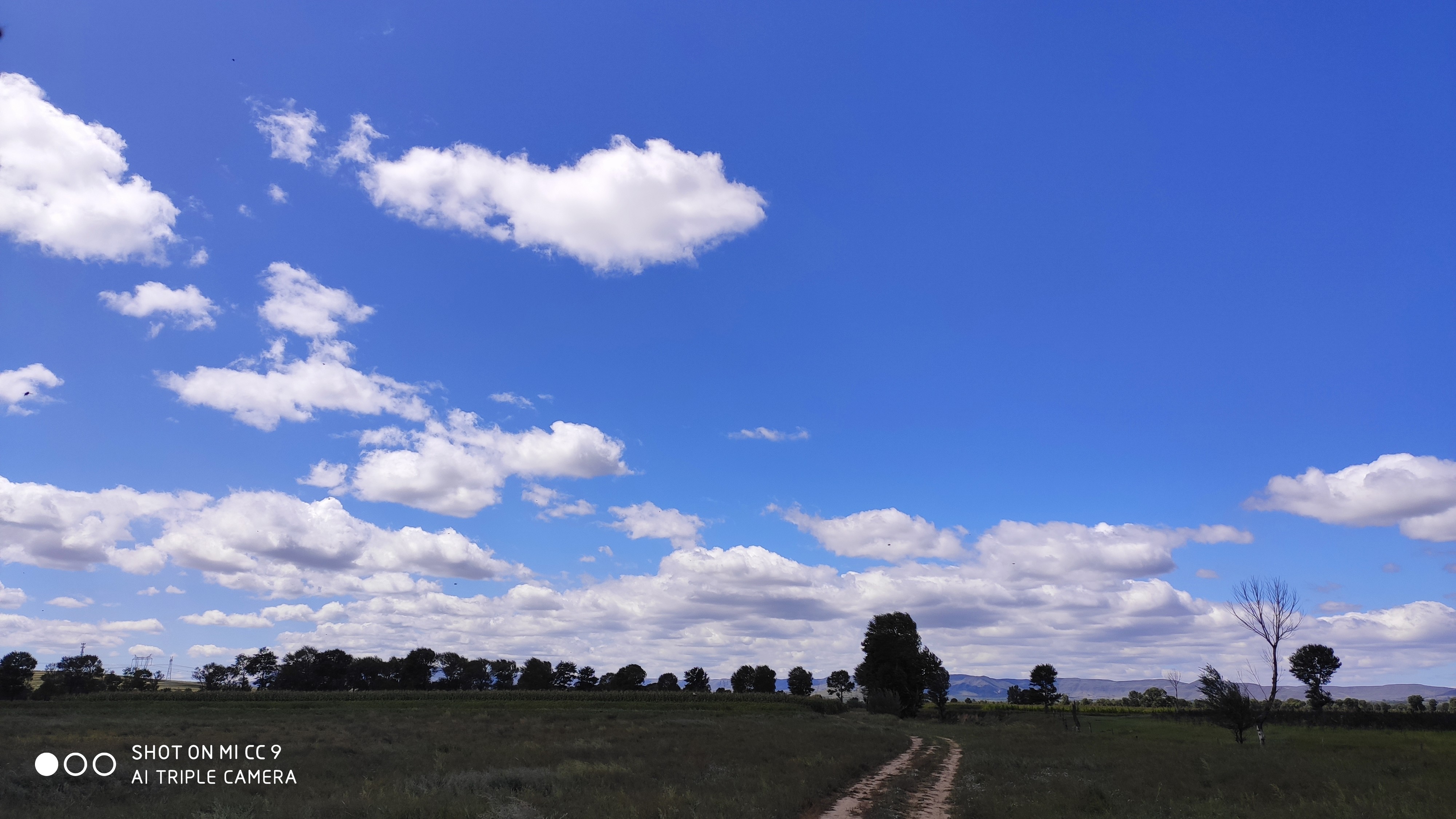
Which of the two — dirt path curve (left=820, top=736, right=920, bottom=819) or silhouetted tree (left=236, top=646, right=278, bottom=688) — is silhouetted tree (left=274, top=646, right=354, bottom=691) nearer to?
silhouetted tree (left=236, top=646, right=278, bottom=688)

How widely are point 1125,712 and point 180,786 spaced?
13867 centimetres

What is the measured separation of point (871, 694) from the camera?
309 feet

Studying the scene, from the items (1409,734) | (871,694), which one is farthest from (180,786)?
(871,694)

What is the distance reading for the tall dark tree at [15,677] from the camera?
4117 inches

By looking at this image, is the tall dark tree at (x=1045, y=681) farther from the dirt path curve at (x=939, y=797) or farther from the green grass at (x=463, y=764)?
the dirt path curve at (x=939, y=797)

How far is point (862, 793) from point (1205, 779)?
12.8 m

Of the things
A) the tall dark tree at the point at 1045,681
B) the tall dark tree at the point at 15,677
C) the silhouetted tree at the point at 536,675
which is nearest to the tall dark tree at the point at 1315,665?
the tall dark tree at the point at 1045,681

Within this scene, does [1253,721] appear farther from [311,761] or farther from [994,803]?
[311,761]

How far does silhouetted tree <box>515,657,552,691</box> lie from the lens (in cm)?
15950

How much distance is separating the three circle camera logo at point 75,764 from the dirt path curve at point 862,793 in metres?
21.5

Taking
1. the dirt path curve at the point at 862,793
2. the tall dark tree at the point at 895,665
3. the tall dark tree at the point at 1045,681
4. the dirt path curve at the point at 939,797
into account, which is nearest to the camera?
the dirt path curve at the point at 862,793

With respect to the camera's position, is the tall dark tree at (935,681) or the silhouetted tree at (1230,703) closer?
the silhouetted tree at (1230,703)

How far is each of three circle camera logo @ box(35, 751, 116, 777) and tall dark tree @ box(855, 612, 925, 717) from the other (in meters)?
82.1

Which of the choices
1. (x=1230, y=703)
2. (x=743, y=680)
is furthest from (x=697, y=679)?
(x=1230, y=703)
